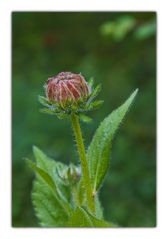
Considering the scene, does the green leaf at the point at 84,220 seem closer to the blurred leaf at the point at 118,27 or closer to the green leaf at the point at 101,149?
the green leaf at the point at 101,149

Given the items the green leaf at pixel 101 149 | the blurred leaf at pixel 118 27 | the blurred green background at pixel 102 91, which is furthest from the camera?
the blurred leaf at pixel 118 27

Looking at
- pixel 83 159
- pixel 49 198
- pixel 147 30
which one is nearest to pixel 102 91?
pixel 147 30

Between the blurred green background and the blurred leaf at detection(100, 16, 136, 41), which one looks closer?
the blurred green background

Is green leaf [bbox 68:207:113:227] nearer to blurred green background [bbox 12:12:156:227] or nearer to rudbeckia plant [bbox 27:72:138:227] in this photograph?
rudbeckia plant [bbox 27:72:138:227]

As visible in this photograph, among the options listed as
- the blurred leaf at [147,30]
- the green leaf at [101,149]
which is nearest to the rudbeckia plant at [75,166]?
the green leaf at [101,149]

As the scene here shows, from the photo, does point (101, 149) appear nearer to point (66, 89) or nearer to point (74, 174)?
point (74, 174)

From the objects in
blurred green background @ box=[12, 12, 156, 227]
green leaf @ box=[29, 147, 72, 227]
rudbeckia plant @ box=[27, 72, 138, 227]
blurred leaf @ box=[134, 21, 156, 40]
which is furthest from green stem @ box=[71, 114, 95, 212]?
blurred leaf @ box=[134, 21, 156, 40]
